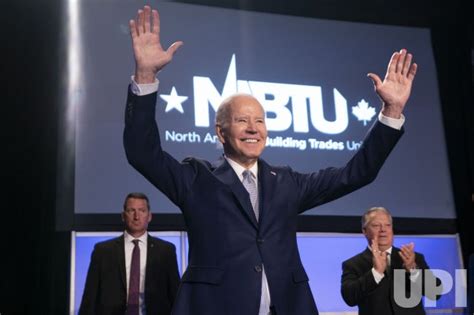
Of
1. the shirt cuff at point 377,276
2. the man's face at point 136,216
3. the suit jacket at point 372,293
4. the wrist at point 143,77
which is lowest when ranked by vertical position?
the suit jacket at point 372,293

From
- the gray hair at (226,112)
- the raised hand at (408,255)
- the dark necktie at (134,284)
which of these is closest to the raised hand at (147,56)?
the gray hair at (226,112)

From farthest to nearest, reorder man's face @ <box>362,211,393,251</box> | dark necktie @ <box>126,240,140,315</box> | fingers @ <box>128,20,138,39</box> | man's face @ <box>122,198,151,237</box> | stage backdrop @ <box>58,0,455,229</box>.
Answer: stage backdrop @ <box>58,0,455,229</box>, man's face @ <box>122,198,151,237</box>, man's face @ <box>362,211,393,251</box>, dark necktie @ <box>126,240,140,315</box>, fingers @ <box>128,20,138,39</box>

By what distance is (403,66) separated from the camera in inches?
87.4

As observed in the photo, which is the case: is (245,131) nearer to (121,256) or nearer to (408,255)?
(408,255)

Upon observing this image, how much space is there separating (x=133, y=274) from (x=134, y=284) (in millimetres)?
61

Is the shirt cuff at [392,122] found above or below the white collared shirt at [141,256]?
above

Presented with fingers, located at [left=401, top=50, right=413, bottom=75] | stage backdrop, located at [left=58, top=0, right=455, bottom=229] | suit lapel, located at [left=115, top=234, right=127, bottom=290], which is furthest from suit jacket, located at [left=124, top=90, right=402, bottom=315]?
stage backdrop, located at [left=58, top=0, right=455, bottom=229]

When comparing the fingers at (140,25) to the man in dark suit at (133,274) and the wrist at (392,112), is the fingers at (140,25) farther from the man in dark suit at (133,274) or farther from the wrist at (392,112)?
the man in dark suit at (133,274)

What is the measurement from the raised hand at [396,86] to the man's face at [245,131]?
39 cm

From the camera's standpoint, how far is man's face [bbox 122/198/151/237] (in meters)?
4.27

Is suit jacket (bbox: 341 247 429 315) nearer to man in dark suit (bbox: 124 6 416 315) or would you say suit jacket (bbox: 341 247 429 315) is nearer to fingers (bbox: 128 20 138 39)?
man in dark suit (bbox: 124 6 416 315)

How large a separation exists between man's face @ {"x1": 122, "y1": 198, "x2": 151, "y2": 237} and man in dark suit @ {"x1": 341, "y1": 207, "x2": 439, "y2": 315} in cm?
127

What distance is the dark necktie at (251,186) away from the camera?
6.68 ft

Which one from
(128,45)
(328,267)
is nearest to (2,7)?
(128,45)
